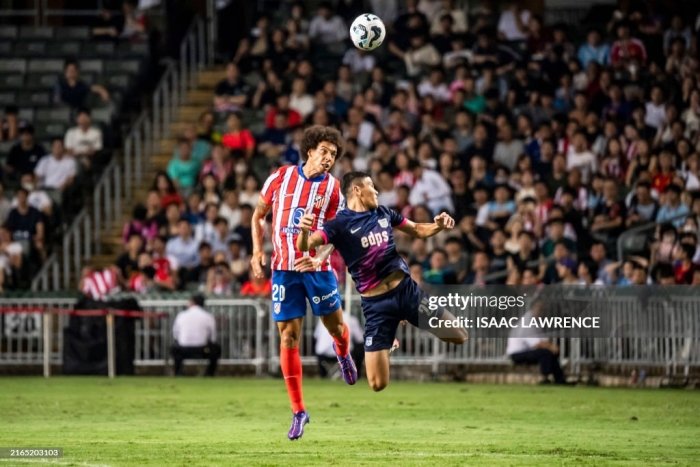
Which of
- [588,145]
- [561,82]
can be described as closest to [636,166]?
[588,145]

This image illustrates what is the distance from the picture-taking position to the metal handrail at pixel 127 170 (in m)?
28.2

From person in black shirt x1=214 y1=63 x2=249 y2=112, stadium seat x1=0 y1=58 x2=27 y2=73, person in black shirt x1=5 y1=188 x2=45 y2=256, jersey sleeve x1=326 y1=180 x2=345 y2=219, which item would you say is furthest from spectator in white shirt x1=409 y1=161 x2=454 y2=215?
jersey sleeve x1=326 y1=180 x2=345 y2=219

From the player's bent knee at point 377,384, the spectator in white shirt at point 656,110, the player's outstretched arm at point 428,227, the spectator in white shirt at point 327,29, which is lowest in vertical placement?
the player's bent knee at point 377,384

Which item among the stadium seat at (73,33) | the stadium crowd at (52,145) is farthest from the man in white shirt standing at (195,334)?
the stadium seat at (73,33)

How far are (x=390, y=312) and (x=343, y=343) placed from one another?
2.59 ft

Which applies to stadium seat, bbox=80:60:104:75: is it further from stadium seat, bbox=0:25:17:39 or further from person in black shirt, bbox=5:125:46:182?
person in black shirt, bbox=5:125:46:182

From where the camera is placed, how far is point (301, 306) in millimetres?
14047

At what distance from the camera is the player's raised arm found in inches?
523

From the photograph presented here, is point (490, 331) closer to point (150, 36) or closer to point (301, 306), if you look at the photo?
point (301, 306)

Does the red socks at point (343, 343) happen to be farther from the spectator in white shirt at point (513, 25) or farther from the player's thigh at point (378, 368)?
the spectator in white shirt at point (513, 25)

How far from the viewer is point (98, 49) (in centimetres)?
3231

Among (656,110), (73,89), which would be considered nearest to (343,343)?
(656,110)

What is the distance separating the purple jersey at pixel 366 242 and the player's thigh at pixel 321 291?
274 millimetres

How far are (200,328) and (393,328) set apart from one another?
1087 centimetres
